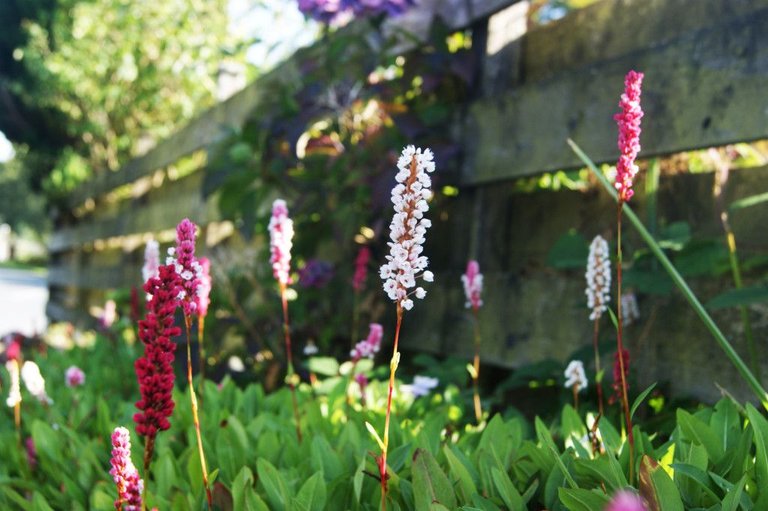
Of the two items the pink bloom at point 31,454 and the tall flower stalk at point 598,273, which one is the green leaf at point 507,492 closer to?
Answer: the tall flower stalk at point 598,273

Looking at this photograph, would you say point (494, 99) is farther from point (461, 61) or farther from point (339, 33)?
point (339, 33)

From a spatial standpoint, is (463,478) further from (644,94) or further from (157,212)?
(157,212)

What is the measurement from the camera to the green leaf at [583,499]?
100cm

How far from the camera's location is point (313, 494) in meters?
1.24

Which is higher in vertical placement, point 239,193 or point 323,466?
point 239,193

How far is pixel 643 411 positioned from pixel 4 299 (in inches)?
757

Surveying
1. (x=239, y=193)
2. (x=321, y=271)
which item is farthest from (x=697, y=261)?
(x=239, y=193)

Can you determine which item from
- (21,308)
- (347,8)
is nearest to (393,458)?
(347,8)

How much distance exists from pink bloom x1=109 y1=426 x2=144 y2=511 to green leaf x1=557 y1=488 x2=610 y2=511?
0.57m

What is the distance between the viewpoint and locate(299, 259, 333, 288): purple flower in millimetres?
2742

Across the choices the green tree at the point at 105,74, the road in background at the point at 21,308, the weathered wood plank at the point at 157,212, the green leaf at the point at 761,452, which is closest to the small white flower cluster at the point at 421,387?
the green leaf at the point at 761,452

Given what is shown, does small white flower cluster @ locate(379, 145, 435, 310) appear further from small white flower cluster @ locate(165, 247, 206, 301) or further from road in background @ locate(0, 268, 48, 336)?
road in background @ locate(0, 268, 48, 336)

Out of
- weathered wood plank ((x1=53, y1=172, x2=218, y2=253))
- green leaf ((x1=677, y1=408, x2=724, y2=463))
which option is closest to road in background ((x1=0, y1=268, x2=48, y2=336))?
weathered wood plank ((x1=53, y1=172, x2=218, y2=253))

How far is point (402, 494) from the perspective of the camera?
4.09 feet
